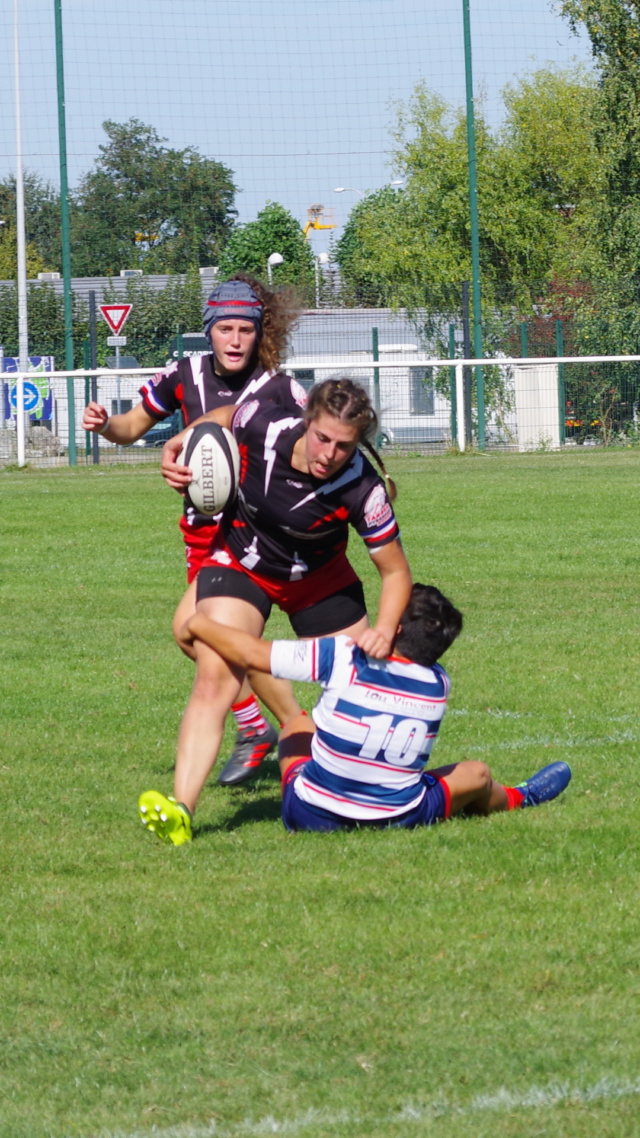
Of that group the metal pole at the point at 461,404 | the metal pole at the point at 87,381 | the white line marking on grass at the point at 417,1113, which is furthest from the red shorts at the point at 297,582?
the metal pole at the point at 461,404

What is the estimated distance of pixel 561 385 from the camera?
87.0 ft

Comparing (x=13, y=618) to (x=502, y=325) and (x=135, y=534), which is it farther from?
(x=502, y=325)

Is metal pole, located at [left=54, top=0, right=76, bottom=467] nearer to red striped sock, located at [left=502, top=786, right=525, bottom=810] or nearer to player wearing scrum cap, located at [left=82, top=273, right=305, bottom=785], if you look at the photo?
player wearing scrum cap, located at [left=82, top=273, right=305, bottom=785]

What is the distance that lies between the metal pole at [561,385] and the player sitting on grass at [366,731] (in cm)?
2221

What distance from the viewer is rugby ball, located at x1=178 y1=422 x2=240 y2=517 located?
5035 millimetres

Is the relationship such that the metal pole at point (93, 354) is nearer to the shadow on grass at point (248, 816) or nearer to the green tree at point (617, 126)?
the green tree at point (617, 126)

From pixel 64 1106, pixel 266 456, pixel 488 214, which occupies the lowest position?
pixel 64 1106

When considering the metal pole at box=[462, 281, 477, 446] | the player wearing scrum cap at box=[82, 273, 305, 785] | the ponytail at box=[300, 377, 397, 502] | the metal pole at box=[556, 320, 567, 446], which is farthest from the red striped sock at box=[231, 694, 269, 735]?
the metal pole at box=[556, 320, 567, 446]

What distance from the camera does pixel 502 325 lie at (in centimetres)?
2678

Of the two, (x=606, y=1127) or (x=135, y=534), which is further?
(x=135, y=534)

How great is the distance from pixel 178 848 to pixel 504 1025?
1758 millimetres

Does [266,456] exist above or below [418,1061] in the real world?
above

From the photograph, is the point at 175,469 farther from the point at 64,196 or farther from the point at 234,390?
the point at 64,196

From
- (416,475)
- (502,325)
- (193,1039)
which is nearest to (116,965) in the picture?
(193,1039)
